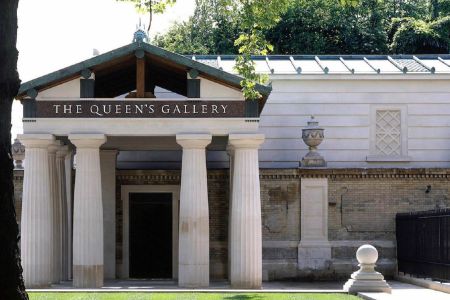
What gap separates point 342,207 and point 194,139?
7.21 m

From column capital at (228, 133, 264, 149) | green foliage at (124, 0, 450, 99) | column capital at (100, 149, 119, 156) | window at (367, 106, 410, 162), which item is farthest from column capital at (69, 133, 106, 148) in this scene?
green foliage at (124, 0, 450, 99)

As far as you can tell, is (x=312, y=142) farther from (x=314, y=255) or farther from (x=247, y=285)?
(x=247, y=285)

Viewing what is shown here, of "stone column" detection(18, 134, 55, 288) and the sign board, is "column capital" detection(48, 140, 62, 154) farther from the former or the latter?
the sign board

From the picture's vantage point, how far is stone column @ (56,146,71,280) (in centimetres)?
2761

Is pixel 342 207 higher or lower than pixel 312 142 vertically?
lower

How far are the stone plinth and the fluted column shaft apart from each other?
920 centimetres

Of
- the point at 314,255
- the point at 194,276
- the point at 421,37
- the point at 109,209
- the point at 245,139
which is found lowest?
the point at 194,276

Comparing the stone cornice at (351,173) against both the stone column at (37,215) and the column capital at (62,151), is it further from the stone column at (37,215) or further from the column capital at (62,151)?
the stone column at (37,215)

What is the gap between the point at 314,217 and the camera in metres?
30.1

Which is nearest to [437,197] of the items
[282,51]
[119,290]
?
[119,290]

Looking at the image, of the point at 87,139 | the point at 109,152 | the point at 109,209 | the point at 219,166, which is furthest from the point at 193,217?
the point at 219,166

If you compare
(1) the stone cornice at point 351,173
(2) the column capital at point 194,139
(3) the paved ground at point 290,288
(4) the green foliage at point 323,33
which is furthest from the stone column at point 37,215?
(4) the green foliage at point 323,33

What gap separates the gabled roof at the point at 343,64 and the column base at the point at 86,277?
10487mm

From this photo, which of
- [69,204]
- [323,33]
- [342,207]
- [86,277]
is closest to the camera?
[86,277]
